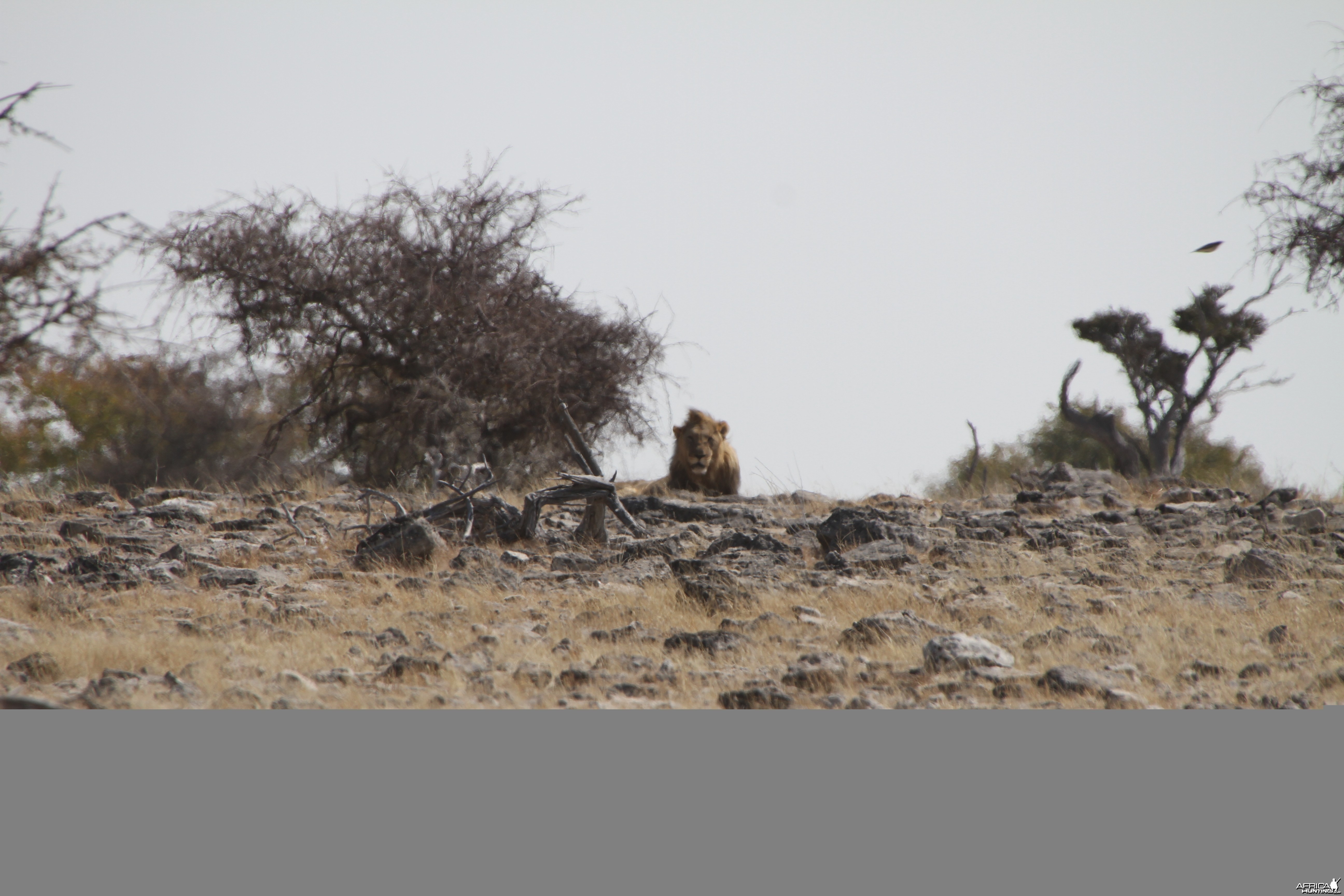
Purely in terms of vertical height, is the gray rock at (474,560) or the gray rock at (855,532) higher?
the gray rock at (855,532)

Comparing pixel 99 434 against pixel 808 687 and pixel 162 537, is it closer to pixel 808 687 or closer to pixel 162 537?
pixel 162 537

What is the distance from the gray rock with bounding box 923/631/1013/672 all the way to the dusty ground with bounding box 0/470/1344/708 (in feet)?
0.06

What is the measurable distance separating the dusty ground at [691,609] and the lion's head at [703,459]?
6.50ft

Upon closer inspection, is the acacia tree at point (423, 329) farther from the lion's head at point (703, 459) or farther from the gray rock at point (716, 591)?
the gray rock at point (716, 591)

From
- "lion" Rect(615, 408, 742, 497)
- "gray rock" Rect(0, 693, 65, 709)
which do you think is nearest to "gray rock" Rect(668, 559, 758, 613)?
"gray rock" Rect(0, 693, 65, 709)

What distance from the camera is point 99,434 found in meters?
27.6

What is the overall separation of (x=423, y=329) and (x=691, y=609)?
33.0 ft

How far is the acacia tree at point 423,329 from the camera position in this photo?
1609cm

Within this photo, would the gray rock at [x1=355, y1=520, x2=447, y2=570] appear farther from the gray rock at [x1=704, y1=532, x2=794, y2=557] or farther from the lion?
the lion

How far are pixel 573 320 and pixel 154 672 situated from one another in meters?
12.0

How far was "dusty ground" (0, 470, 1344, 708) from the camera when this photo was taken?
19.4 ft

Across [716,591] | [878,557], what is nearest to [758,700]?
[716,591]

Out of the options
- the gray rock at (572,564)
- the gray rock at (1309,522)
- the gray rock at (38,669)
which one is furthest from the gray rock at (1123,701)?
the gray rock at (1309,522)

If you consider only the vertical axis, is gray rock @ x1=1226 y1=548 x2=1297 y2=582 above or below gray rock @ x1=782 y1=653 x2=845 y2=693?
above
